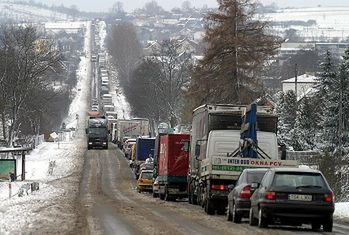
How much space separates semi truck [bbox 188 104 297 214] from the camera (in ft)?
99.8

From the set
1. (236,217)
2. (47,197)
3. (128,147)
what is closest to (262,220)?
(236,217)

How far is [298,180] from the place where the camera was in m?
22.4

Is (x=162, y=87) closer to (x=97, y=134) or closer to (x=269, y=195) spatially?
(x=97, y=134)

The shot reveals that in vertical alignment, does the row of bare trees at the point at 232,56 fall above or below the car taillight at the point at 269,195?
above

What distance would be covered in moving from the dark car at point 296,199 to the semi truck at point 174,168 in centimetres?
1933

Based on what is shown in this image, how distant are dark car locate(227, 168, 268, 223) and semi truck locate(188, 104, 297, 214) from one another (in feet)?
13.1

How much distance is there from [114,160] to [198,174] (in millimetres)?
49196

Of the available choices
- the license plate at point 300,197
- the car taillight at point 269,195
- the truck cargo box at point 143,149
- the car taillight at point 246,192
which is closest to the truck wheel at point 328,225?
the license plate at point 300,197

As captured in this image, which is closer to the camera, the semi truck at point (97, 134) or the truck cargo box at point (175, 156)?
the truck cargo box at point (175, 156)

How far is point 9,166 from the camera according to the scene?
58500 millimetres

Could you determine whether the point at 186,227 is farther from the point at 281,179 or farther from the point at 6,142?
the point at 6,142

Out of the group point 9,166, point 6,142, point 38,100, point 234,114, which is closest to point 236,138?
point 234,114

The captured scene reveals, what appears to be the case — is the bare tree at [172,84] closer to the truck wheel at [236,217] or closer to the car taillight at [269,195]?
the truck wheel at [236,217]

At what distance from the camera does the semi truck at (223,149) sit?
30422 mm
